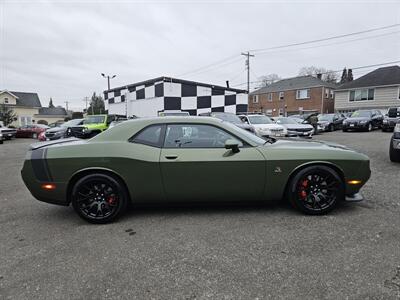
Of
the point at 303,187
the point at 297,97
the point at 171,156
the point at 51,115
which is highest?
the point at 297,97

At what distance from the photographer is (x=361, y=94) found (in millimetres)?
25484

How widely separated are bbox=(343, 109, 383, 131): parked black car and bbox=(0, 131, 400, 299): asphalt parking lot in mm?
13463

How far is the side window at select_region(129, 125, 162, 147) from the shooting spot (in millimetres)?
2917

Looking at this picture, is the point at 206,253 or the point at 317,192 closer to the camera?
the point at 206,253

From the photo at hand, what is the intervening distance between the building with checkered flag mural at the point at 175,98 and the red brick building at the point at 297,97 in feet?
58.5

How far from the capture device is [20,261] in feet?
7.16

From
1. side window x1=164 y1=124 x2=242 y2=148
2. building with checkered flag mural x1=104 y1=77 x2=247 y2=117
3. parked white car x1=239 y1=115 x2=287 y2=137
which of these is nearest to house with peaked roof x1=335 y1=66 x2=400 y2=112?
building with checkered flag mural x1=104 y1=77 x2=247 y2=117

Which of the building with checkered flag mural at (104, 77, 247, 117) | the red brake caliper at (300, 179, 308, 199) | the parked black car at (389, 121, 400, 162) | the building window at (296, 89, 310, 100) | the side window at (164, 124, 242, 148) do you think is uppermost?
the building window at (296, 89, 310, 100)

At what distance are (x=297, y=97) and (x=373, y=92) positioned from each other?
8.54 meters

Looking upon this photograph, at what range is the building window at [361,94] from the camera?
24763 mm

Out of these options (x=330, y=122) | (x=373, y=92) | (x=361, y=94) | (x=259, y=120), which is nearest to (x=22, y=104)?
(x=259, y=120)

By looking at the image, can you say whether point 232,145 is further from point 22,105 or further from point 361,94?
point 22,105

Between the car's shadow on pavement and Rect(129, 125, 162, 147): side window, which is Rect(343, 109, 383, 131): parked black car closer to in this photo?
the car's shadow on pavement

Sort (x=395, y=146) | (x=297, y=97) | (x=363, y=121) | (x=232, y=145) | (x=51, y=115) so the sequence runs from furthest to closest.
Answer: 1. (x=51, y=115)
2. (x=297, y=97)
3. (x=363, y=121)
4. (x=395, y=146)
5. (x=232, y=145)
